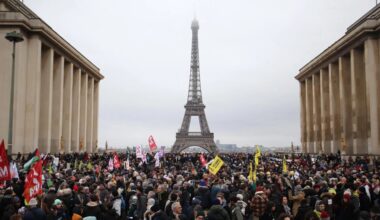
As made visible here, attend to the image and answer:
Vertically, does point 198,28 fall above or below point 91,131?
above

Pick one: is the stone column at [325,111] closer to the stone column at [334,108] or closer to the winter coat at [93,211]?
the stone column at [334,108]

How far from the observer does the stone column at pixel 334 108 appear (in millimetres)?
54750

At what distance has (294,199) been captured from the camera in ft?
40.3

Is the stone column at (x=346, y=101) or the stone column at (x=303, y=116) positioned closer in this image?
the stone column at (x=346, y=101)

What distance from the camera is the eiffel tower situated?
4124 inches

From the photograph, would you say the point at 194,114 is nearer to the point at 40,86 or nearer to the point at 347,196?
the point at 40,86

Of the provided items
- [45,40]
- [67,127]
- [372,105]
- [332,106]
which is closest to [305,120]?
[332,106]

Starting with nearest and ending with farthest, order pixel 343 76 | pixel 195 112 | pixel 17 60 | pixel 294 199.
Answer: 1. pixel 294 199
2. pixel 17 60
3. pixel 343 76
4. pixel 195 112

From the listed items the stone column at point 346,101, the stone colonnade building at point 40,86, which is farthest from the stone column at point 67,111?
the stone column at point 346,101

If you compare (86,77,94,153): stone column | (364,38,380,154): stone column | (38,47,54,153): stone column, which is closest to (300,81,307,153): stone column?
(364,38,380,154): stone column

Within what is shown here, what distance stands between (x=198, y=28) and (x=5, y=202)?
118 m

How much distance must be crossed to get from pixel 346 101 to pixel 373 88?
334 inches

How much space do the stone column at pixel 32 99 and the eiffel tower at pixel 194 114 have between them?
62.0m

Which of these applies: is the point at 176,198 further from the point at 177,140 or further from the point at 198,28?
the point at 198,28
